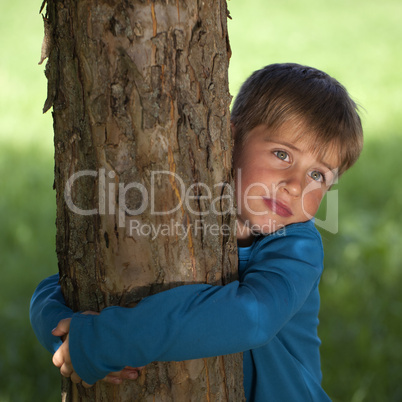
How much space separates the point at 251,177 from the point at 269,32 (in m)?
10.2

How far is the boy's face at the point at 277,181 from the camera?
1.79 m

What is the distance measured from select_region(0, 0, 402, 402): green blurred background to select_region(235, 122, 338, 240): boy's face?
98cm

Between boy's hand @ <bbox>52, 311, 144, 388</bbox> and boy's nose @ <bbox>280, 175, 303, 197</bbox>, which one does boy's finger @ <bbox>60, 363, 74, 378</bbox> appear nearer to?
boy's hand @ <bbox>52, 311, 144, 388</bbox>

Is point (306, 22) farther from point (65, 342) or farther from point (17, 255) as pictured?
point (65, 342)

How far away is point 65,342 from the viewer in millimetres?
1405

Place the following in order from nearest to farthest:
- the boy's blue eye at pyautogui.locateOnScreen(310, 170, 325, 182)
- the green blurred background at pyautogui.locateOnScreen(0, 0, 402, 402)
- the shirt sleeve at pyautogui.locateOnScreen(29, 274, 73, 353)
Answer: the shirt sleeve at pyautogui.locateOnScreen(29, 274, 73, 353) → the boy's blue eye at pyautogui.locateOnScreen(310, 170, 325, 182) → the green blurred background at pyautogui.locateOnScreen(0, 0, 402, 402)

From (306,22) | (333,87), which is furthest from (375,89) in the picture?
(333,87)

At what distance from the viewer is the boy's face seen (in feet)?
A: 5.87

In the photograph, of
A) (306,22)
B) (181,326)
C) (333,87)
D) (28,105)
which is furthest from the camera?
(306,22)

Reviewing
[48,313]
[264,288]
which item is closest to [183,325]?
[264,288]

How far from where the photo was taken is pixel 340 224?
466cm

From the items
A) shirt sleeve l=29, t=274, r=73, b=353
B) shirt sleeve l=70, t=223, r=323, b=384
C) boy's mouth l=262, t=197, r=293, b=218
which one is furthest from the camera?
boy's mouth l=262, t=197, r=293, b=218

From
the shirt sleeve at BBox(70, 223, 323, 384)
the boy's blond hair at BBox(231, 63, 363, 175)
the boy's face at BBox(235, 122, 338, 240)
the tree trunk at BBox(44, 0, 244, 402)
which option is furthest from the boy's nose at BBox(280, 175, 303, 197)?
the shirt sleeve at BBox(70, 223, 323, 384)

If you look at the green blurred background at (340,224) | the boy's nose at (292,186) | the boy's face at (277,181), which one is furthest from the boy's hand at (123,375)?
the green blurred background at (340,224)
